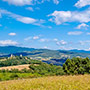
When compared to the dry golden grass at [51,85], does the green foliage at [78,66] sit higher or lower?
lower

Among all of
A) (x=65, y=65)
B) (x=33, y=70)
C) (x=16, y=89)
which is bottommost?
(x=33, y=70)

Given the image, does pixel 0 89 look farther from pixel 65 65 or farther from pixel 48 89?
pixel 65 65

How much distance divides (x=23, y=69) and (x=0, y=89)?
15542 cm

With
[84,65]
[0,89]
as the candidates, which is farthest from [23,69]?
[0,89]

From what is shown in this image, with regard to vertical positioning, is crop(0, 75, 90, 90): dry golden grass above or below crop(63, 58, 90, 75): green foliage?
above

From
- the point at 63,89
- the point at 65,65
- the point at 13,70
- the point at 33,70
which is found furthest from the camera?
the point at 33,70

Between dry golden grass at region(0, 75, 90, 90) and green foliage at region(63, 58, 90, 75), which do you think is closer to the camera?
dry golden grass at region(0, 75, 90, 90)

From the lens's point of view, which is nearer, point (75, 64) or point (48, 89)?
point (48, 89)

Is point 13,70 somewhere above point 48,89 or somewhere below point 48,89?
below

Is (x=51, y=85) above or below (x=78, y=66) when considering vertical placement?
above

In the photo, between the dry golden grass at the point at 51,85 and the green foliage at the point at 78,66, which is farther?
the green foliage at the point at 78,66

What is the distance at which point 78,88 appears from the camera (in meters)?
9.94

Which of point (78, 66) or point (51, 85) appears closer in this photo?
point (51, 85)

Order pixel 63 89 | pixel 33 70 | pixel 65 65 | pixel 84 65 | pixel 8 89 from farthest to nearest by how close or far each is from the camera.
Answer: pixel 33 70 < pixel 65 65 < pixel 84 65 < pixel 8 89 < pixel 63 89
